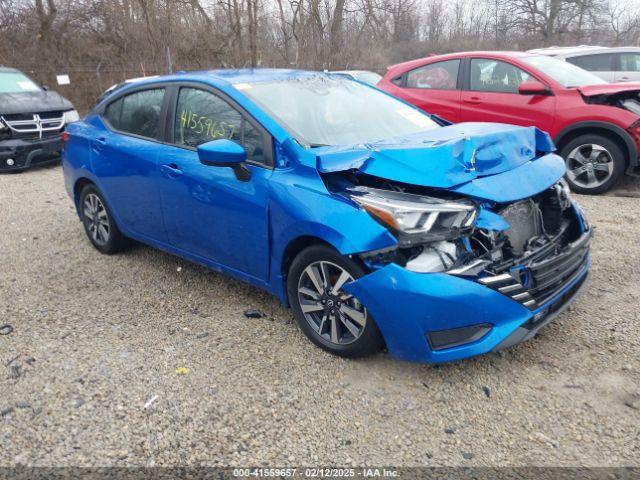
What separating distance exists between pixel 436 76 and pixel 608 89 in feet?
7.25

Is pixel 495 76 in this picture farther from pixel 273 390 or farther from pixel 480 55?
pixel 273 390

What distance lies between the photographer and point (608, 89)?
6305 mm

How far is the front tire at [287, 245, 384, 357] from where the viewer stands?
2932 mm

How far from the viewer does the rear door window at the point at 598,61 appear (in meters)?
10.8

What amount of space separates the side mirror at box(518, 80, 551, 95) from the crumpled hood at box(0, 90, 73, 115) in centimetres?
775

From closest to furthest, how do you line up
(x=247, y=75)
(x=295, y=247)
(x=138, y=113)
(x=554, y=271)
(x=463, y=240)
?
(x=463, y=240)
(x=554, y=271)
(x=295, y=247)
(x=247, y=75)
(x=138, y=113)

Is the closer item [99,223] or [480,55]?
[99,223]

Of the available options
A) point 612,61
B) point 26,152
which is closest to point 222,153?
point 26,152

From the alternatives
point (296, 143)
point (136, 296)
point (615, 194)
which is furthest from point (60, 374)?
point (615, 194)

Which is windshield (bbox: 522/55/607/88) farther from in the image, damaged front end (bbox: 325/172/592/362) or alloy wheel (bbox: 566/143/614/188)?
damaged front end (bbox: 325/172/592/362)

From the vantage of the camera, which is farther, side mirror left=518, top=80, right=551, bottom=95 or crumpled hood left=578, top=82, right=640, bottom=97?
side mirror left=518, top=80, right=551, bottom=95

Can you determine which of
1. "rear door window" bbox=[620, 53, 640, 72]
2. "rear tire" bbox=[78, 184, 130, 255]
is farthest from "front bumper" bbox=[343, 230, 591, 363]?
"rear door window" bbox=[620, 53, 640, 72]

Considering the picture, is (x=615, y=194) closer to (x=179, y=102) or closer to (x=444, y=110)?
(x=444, y=110)

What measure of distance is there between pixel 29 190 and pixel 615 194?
7.94m
